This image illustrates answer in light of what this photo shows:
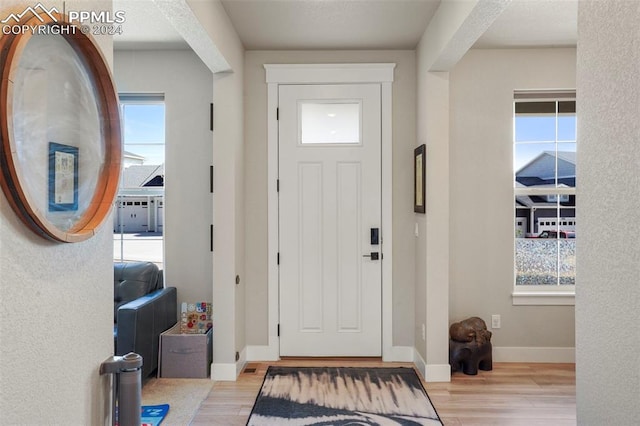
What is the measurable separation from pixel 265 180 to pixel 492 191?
6.36ft

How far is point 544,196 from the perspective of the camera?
3.99 metres

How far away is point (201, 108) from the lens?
12.9ft

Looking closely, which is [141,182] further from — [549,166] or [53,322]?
[549,166]

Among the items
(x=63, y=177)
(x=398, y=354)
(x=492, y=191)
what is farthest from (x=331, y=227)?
(x=63, y=177)

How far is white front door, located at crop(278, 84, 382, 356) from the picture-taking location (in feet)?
13.1

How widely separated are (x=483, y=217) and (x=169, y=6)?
114 inches

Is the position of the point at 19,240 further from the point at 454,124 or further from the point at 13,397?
the point at 454,124

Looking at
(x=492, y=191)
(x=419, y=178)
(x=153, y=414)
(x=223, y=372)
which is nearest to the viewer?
(x=153, y=414)

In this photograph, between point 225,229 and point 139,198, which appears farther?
point 139,198

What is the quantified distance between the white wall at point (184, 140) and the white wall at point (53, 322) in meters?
2.54

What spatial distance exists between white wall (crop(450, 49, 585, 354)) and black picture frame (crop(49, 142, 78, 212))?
10.7 feet

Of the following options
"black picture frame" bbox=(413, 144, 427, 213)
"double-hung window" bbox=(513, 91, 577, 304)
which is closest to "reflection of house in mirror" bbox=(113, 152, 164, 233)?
"black picture frame" bbox=(413, 144, 427, 213)

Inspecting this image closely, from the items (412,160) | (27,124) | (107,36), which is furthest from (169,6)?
(412,160)

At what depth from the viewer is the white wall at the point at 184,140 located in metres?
3.94
